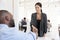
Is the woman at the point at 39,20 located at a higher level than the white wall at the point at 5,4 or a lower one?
lower

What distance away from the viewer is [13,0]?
375 centimetres

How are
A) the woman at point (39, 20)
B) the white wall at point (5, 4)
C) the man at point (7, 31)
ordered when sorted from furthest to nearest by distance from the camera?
the white wall at point (5, 4) < the woman at point (39, 20) < the man at point (7, 31)

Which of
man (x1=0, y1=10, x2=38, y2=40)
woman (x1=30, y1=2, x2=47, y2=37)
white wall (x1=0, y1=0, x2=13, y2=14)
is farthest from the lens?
white wall (x1=0, y1=0, x2=13, y2=14)

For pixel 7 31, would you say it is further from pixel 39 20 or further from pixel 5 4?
pixel 5 4

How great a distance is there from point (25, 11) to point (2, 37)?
577 cm

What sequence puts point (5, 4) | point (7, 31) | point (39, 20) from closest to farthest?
point (7, 31)
point (39, 20)
point (5, 4)

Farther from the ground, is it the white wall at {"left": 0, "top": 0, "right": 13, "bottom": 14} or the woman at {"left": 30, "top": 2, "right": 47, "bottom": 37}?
the white wall at {"left": 0, "top": 0, "right": 13, "bottom": 14}

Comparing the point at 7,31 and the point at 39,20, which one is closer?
the point at 7,31

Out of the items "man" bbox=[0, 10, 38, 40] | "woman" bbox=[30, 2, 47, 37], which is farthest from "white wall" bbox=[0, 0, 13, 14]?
"man" bbox=[0, 10, 38, 40]

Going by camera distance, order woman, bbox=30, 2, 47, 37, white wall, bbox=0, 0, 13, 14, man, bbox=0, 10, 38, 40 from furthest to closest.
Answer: white wall, bbox=0, 0, 13, 14
woman, bbox=30, 2, 47, 37
man, bbox=0, 10, 38, 40

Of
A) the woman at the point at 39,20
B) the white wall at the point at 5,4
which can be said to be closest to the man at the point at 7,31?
the woman at the point at 39,20

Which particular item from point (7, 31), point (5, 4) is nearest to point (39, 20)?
point (5, 4)

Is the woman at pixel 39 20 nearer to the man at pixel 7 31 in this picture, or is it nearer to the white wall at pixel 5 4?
the white wall at pixel 5 4

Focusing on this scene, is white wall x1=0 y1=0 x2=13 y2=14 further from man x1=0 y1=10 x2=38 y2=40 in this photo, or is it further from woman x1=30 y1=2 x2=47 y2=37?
man x1=0 y1=10 x2=38 y2=40
